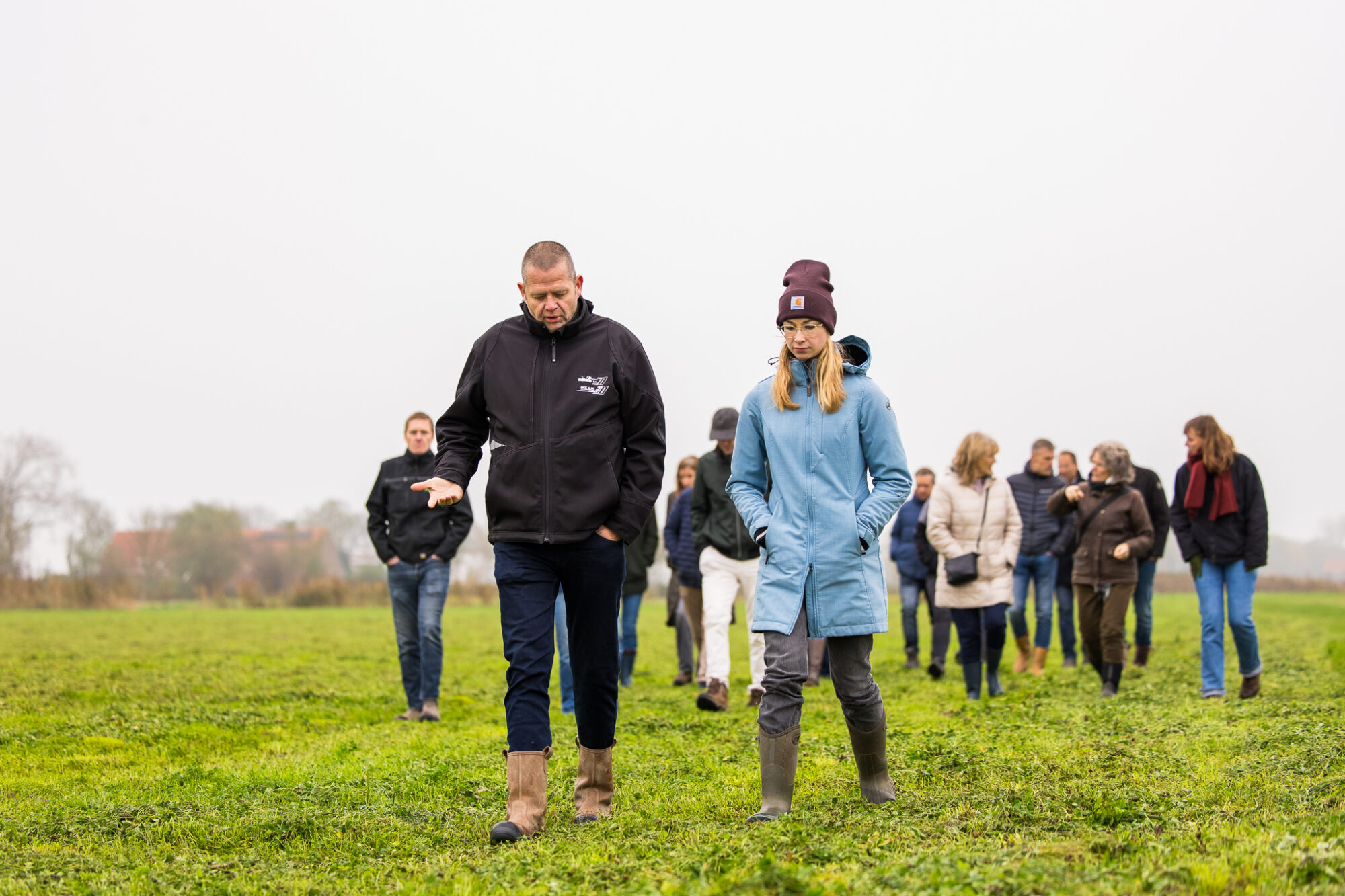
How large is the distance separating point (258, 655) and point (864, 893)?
1550cm

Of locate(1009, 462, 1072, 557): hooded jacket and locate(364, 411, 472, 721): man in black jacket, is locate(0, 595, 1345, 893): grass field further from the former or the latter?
locate(1009, 462, 1072, 557): hooded jacket

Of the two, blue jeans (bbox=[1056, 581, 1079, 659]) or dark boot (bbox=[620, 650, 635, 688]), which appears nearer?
dark boot (bbox=[620, 650, 635, 688])

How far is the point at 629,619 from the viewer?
1342 centimetres

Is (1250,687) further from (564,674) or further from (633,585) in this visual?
(633,585)

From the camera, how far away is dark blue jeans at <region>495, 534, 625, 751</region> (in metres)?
5.19

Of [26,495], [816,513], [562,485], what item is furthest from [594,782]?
[26,495]

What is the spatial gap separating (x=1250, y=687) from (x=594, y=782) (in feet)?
23.6

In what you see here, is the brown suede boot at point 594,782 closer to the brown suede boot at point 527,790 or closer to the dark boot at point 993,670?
the brown suede boot at point 527,790

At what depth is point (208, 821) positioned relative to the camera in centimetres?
534

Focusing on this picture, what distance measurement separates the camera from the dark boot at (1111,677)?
33.8 ft

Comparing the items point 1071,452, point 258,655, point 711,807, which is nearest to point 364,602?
point 258,655

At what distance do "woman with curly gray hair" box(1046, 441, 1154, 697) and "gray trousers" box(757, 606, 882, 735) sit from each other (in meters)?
5.92


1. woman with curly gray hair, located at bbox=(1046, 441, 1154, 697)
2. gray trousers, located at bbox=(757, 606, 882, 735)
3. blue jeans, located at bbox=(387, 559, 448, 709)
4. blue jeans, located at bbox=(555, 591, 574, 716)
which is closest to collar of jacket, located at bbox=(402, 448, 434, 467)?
blue jeans, located at bbox=(387, 559, 448, 709)

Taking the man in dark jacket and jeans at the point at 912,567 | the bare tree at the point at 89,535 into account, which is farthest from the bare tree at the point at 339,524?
the man in dark jacket and jeans at the point at 912,567
